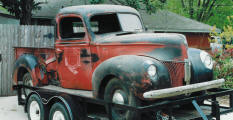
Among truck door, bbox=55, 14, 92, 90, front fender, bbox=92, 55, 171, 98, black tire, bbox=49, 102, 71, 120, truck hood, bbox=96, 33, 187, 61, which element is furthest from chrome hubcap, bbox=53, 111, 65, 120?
truck hood, bbox=96, 33, 187, 61

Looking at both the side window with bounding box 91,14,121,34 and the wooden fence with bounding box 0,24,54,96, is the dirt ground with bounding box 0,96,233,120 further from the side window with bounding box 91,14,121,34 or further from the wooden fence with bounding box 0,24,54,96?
the side window with bounding box 91,14,121,34

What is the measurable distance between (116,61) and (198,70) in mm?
1444

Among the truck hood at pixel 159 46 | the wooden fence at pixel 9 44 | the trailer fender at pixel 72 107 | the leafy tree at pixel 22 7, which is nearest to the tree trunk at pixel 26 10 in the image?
the leafy tree at pixel 22 7

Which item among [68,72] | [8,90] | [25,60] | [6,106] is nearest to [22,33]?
[8,90]

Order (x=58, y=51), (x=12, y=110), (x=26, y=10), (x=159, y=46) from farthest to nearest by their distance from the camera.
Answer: (x=26, y=10) → (x=12, y=110) → (x=58, y=51) → (x=159, y=46)

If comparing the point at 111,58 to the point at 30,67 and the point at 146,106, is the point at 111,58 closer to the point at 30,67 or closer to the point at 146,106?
the point at 146,106

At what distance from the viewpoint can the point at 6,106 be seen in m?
8.11

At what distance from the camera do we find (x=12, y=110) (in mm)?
7750

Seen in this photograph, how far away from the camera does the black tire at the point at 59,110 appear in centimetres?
509

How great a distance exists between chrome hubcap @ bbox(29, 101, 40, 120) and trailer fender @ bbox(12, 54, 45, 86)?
1.56 ft

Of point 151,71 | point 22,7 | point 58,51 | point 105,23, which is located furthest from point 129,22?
point 22,7

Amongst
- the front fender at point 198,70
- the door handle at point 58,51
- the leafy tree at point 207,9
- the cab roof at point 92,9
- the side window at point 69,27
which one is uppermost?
the leafy tree at point 207,9

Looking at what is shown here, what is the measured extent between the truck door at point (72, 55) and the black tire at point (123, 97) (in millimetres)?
940

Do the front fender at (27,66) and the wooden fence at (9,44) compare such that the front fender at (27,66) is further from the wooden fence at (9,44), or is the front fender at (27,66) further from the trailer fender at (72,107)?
the wooden fence at (9,44)
